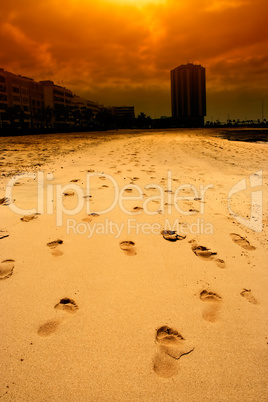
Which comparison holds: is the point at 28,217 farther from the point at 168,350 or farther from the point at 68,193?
the point at 168,350

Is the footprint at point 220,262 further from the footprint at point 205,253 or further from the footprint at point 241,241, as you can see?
the footprint at point 241,241

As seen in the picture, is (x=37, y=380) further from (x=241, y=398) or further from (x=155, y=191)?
(x=155, y=191)

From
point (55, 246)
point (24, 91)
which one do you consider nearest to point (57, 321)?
point (55, 246)

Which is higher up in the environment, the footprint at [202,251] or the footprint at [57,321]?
the footprint at [202,251]

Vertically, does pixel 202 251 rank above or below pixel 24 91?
below

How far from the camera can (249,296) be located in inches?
63.7

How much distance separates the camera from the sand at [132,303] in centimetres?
108

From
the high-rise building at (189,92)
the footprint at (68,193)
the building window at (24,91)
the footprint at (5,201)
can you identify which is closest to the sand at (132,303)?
the footprint at (5,201)

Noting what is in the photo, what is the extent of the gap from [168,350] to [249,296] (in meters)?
0.72

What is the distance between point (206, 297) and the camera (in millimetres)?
1605

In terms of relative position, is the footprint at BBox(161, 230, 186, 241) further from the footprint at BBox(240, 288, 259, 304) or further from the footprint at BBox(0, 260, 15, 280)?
the footprint at BBox(0, 260, 15, 280)

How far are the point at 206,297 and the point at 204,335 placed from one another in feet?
1.07
